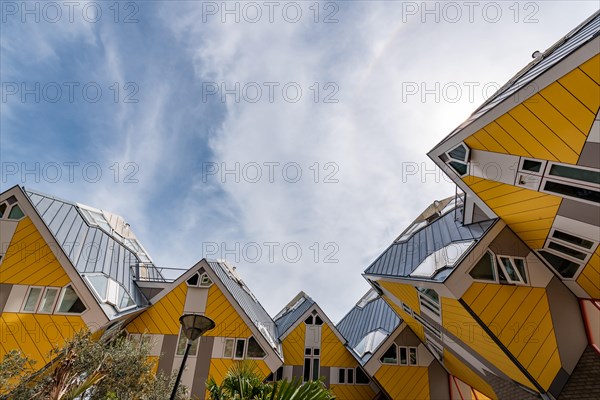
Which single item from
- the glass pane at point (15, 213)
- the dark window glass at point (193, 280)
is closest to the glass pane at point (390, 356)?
the dark window glass at point (193, 280)

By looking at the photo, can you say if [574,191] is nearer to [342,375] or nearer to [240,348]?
[240,348]

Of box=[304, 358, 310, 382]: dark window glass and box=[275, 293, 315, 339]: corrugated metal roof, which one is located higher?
box=[275, 293, 315, 339]: corrugated metal roof

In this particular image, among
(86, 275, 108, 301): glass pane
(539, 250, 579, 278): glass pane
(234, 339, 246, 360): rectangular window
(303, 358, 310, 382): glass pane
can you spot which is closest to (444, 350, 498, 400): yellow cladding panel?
(539, 250, 579, 278): glass pane

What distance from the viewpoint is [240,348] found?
17.5m

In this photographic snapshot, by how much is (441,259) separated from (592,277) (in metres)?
5.23

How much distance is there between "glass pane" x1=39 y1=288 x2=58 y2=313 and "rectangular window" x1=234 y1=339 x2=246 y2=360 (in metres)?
9.41

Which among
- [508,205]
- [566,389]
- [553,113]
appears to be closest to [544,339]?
[566,389]

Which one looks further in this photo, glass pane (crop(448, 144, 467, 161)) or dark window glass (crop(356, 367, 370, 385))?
dark window glass (crop(356, 367, 370, 385))

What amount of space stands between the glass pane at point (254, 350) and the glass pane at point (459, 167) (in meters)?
14.4

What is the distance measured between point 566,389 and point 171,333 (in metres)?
19.2

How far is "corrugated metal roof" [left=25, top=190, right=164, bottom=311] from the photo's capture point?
14680 mm

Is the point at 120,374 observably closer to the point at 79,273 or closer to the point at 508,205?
the point at 79,273

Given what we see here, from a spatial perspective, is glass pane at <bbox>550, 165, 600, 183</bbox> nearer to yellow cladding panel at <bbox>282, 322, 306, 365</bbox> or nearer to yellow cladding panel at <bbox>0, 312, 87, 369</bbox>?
A: yellow cladding panel at <bbox>282, 322, 306, 365</bbox>

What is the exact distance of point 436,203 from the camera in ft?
80.0
